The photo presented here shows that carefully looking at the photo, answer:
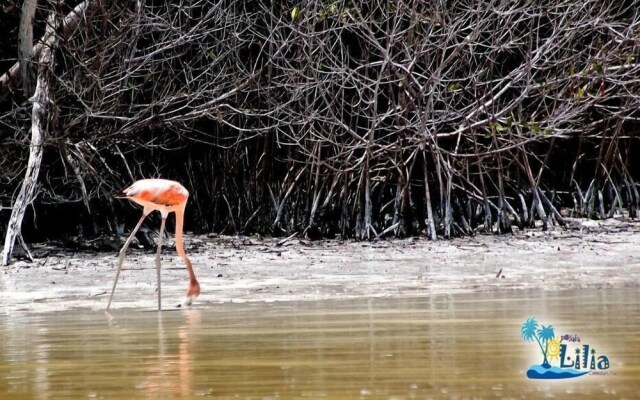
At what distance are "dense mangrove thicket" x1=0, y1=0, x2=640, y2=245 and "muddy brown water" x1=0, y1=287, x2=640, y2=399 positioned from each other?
4289 millimetres

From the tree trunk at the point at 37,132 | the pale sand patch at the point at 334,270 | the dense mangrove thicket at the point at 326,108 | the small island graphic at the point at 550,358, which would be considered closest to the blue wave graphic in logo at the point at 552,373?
the small island graphic at the point at 550,358

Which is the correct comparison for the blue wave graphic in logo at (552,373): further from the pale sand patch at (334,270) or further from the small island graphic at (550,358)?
the pale sand patch at (334,270)

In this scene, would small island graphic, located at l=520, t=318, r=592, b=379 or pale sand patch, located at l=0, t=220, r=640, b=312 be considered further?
pale sand patch, located at l=0, t=220, r=640, b=312

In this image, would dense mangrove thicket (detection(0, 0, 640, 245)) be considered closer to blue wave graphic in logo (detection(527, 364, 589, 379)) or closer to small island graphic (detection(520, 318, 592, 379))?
small island graphic (detection(520, 318, 592, 379))

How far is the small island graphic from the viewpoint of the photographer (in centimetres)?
318

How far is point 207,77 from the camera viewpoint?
1075cm

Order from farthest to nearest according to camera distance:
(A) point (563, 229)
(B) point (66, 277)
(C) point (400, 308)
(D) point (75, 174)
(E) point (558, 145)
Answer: (E) point (558, 145)
(A) point (563, 229)
(D) point (75, 174)
(B) point (66, 277)
(C) point (400, 308)

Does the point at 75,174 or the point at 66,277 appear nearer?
the point at 66,277

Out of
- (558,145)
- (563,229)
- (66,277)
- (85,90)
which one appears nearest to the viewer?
(66,277)

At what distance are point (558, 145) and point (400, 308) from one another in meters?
7.68

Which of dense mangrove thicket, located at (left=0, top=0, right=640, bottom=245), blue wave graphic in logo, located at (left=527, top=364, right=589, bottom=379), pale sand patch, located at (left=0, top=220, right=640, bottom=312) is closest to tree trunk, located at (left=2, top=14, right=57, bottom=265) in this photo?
Answer: dense mangrove thicket, located at (left=0, top=0, right=640, bottom=245)

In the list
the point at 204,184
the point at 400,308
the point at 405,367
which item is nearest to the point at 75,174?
the point at 204,184

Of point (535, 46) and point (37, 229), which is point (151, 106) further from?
point (535, 46)

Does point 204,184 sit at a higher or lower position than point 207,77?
lower
